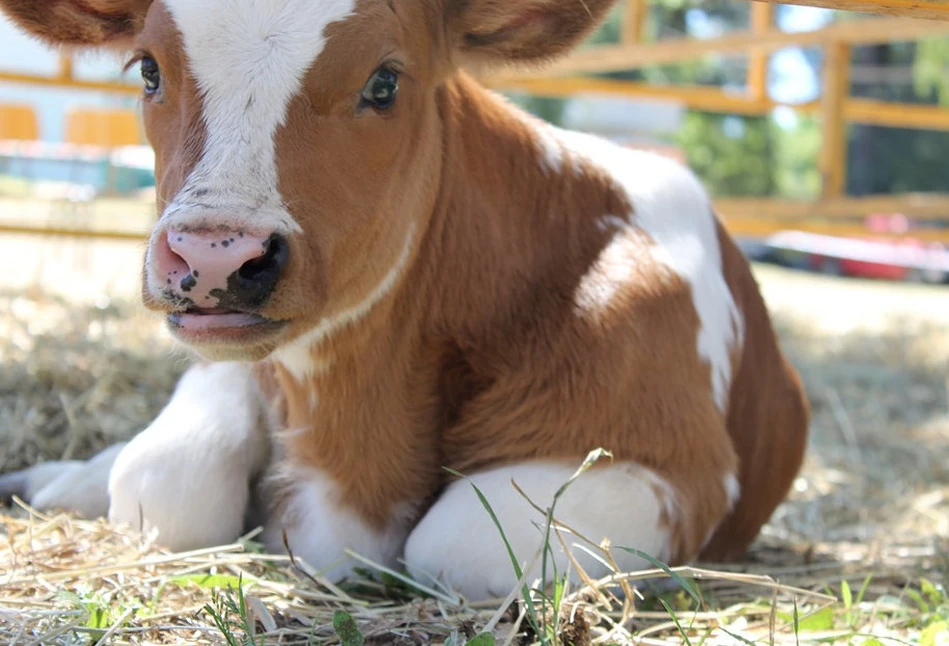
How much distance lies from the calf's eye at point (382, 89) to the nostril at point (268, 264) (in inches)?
22.5

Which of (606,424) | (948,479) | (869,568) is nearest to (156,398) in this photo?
(606,424)

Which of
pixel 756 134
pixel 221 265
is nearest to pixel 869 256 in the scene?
pixel 756 134

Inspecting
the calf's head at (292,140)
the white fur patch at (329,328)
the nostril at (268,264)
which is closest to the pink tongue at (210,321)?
the calf's head at (292,140)

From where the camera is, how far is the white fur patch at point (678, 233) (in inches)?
141

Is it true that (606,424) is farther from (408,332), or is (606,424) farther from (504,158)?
(504,158)

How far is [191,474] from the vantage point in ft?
10.9

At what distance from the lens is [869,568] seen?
3.60 m

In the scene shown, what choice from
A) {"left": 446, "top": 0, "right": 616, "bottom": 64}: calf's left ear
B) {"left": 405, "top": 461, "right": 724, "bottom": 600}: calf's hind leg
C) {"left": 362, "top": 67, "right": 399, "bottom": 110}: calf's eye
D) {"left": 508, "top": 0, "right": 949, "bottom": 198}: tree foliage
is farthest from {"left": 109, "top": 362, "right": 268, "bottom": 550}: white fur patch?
{"left": 508, "top": 0, "right": 949, "bottom": 198}: tree foliage

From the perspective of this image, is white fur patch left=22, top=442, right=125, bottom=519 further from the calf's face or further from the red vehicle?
the red vehicle

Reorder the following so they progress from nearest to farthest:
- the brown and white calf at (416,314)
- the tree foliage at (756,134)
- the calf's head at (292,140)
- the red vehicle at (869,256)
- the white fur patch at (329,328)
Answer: the calf's head at (292,140) < the brown and white calf at (416,314) < the white fur patch at (329,328) < the red vehicle at (869,256) < the tree foliage at (756,134)

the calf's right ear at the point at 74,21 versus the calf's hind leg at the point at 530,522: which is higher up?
the calf's right ear at the point at 74,21

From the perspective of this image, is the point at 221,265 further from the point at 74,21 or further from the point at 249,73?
the point at 74,21

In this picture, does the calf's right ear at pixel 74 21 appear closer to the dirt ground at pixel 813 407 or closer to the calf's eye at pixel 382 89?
the dirt ground at pixel 813 407

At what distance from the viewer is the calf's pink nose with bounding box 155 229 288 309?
2381 mm
